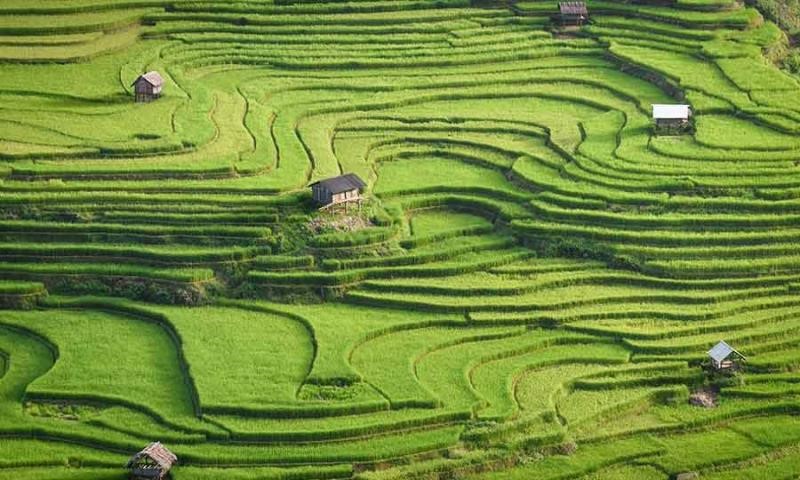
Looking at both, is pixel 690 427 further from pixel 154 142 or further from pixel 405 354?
pixel 154 142

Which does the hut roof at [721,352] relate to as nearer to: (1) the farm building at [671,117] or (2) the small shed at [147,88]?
(1) the farm building at [671,117]

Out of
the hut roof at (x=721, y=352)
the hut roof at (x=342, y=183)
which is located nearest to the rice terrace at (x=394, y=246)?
the hut roof at (x=721, y=352)

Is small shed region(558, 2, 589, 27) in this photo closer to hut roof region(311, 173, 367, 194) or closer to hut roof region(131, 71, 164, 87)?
hut roof region(131, 71, 164, 87)

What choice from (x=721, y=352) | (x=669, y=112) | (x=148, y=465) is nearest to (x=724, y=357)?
(x=721, y=352)

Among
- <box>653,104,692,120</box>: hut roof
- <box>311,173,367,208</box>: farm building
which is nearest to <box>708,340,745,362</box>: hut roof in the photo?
<box>311,173,367,208</box>: farm building

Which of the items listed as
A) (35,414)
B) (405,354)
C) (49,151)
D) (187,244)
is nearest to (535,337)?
(405,354)

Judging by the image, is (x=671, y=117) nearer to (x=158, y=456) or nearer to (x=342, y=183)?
(x=342, y=183)
